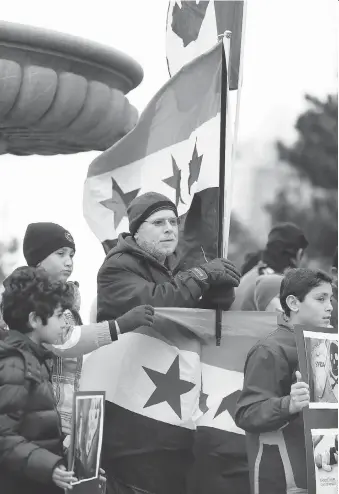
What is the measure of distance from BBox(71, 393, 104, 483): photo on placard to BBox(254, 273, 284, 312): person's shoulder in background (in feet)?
6.22

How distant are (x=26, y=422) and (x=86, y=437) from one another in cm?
25

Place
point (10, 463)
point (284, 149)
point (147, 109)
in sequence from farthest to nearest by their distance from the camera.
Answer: point (284, 149) < point (147, 109) < point (10, 463)

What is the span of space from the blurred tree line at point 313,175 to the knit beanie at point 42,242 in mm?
26983

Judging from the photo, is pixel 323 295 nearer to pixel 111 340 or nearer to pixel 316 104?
pixel 111 340

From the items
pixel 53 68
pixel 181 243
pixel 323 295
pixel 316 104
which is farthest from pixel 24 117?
pixel 316 104

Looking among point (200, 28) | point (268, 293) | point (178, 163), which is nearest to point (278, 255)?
point (268, 293)

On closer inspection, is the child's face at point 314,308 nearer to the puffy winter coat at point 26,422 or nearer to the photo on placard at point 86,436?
the photo on placard at point 86,436

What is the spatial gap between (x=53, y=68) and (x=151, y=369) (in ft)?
7.16

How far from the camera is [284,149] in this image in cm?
3662

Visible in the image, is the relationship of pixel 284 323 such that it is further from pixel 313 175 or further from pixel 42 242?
pixel 313 175

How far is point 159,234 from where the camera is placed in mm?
5273

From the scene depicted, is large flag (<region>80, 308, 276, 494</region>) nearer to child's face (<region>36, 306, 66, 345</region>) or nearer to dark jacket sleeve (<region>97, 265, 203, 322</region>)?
dark jacket sleeve (<region>97, 265, 203, 322</region>)

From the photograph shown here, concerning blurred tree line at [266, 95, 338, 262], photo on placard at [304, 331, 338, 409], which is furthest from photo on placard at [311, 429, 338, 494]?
blurred tree line at [266, 95, 338, 262]

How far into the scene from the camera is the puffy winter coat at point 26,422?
13.6ft
